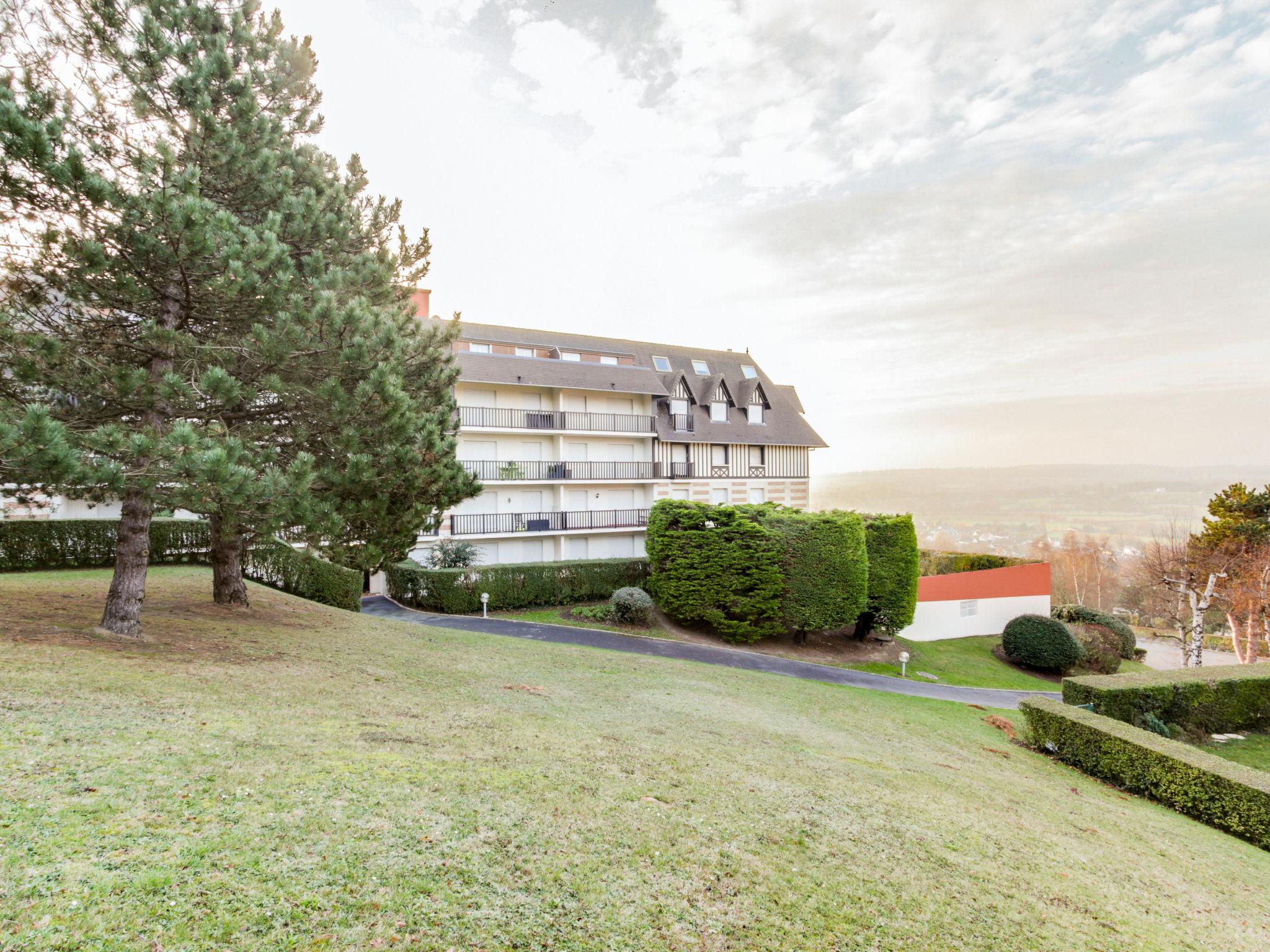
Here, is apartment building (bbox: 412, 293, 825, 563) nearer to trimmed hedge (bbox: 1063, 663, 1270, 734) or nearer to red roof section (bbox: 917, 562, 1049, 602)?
red roof section (bbox: 917, 562, 1049, 602)

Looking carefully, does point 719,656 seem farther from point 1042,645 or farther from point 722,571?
point 1042,645

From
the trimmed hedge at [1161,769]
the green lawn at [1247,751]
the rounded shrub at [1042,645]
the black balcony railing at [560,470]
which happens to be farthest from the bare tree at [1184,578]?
the black balcony railing at [560,470]

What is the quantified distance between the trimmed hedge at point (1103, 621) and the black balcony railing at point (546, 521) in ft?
69.1

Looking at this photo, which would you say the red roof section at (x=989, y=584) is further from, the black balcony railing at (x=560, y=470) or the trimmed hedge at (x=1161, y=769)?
the trimmed hedge at (x=1161, y=769)

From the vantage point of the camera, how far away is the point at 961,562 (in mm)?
29734

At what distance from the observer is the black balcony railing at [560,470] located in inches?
1026

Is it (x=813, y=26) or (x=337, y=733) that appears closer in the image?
(x=337, y=733)

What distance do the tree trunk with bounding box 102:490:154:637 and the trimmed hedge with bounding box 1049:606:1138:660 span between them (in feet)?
107

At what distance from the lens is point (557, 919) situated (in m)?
3.17

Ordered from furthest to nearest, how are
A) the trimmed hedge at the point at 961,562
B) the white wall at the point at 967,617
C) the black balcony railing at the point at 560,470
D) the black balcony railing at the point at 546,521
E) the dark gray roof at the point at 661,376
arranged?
the trimmed hedge at the point at 961,562
the dark gray roof at the point at 661,376
the black balcony railing at the point at 560,470
the black balcony railing at the point at 546,521
the white wall at the point at 967,617

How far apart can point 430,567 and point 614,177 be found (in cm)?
1637

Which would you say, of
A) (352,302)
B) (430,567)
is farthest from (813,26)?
(430,567)

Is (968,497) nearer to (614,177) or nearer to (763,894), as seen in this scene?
(614,177)

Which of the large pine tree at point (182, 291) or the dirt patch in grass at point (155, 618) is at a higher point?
the large pine tree at point (182, 291)
